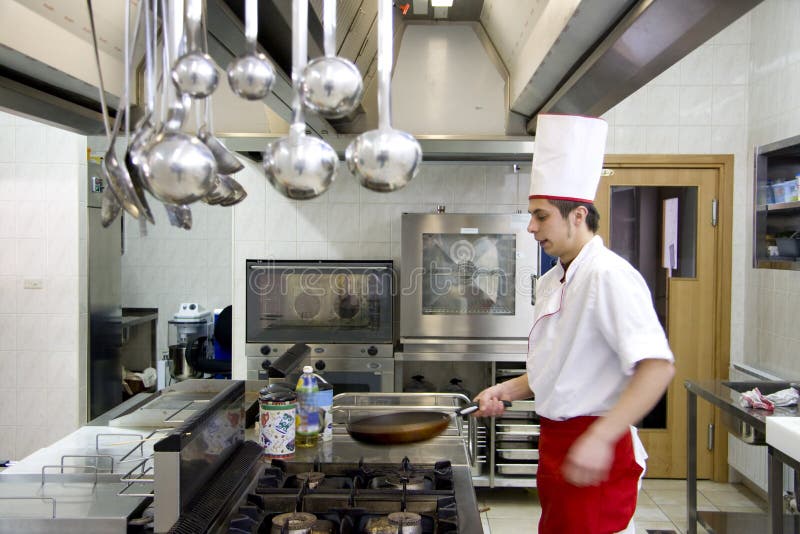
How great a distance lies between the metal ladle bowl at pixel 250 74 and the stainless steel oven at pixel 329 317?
8.64 feet

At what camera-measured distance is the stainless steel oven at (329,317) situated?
139 inches

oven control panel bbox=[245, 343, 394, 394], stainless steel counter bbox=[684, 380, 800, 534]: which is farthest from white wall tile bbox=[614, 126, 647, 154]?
oven control panel bbox=[245, 343, 394, 394]

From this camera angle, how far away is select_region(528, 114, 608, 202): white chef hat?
186 cm

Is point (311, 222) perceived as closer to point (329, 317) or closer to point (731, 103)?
point (329, 317)

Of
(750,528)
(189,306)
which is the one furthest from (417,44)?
(189,306)

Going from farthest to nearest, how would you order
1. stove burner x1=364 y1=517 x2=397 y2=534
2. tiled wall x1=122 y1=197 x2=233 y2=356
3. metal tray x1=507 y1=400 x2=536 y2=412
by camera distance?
tiled wall x1=122 y1=197 x2=233 y2=356 < metal tray x1=507 y1=400 x2=536 y2=412 < stove burner x1=364 y1=517 x2=397 y2=534

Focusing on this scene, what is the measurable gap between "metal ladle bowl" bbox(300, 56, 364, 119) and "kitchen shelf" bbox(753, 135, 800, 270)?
2813 millimetres

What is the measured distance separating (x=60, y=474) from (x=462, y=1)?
2.32m

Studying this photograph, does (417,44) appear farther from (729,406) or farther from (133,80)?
(729,406)

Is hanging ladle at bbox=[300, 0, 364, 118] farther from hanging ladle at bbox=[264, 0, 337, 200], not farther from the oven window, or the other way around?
the oven window

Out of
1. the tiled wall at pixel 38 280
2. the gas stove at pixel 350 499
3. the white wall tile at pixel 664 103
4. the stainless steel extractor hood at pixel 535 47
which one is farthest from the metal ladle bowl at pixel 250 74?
the white wall tile at pixel 664 103

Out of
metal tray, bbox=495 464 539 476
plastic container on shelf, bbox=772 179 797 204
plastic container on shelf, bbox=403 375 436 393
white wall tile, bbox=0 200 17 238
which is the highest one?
plastic container on shelf, bbox=772 179 797 204

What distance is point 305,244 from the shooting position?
13.0 ft

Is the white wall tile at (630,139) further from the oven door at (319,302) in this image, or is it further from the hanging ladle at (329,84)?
the hanging ladle at (329,84)
